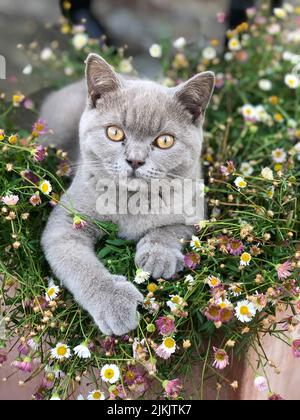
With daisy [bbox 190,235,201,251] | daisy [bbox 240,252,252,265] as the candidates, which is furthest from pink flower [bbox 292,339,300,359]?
daisy [bbox 190,235,201,251]

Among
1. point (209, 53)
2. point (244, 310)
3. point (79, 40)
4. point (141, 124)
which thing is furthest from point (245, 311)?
point (79, 40)

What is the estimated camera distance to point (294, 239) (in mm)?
1464

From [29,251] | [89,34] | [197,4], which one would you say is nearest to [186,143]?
[29,251]

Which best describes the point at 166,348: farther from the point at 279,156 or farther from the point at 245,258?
the point at 279,156

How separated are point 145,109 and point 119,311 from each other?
565 mm

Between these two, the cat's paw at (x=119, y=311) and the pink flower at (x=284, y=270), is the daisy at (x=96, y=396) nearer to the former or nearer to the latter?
the cat's paw at (x=119, y=311)

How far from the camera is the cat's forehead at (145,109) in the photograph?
137cm

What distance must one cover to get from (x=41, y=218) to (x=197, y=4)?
2516 mm

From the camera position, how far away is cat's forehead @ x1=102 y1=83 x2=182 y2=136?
4.50ft

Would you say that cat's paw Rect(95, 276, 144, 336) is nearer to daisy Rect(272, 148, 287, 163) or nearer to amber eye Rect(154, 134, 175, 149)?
amber eye Rect(154, 134, 175, 149)

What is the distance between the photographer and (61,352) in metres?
1.23

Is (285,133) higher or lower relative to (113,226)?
higher

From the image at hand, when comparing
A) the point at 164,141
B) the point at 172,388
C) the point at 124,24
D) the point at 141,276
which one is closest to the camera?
the point at 172,388

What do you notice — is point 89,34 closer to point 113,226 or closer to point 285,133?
point 285,133
